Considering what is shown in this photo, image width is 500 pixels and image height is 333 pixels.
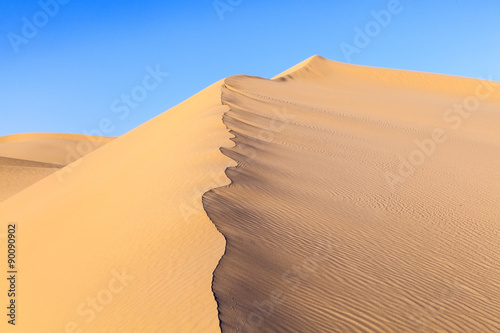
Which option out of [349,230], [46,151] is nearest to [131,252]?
[349,230]

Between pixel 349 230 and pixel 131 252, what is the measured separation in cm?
313

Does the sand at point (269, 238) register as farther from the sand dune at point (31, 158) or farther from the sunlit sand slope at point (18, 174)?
the sand dune at point (31, 158)

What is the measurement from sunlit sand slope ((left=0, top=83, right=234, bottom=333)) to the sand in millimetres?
25

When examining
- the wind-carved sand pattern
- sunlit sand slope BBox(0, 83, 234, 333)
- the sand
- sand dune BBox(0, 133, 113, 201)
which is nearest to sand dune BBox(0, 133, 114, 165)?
sand dune BBox(0, 133, 113, 201)

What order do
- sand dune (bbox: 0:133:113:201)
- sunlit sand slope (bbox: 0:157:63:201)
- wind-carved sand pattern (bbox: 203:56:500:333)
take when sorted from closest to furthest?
wind-carved sand pattern (bbox: 203:56:500:333), sunlit sand slope (bbox: 0:157:63:201), sand dune (bbox: 0:133:113:201)

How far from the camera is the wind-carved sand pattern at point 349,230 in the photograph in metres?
5.21

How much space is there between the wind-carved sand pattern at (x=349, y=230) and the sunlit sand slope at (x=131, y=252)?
0.98 feet

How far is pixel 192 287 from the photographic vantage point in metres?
5.05

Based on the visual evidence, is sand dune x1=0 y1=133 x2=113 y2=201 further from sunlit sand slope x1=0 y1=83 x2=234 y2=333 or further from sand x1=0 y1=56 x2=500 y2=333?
sunlit sand slope x1=0 y1=83 x2=234 y2=333

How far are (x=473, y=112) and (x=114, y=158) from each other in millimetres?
16498

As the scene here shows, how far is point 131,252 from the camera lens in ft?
21.4

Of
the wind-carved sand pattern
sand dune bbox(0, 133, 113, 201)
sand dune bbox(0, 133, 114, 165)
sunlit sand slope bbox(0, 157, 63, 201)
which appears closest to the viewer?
the wind-carved sand pattern

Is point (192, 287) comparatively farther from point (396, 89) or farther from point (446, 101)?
point (396, 89)

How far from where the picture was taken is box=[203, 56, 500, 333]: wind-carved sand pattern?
5.21m
